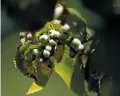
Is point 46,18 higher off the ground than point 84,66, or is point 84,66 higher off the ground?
point 46,18

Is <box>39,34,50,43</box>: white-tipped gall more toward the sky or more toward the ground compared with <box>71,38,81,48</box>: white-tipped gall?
more toward the sky

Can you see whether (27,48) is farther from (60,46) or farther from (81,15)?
(81,15)

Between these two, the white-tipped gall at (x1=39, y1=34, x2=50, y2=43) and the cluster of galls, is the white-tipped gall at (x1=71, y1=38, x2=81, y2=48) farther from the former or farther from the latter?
the white-tipped gall at (x1=39, y1=34, x2=50, y2=43)

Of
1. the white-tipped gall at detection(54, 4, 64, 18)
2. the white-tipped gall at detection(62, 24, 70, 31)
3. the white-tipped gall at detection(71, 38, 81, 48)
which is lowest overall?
the white-tipped gall at detection(71, 38, 81, 48)

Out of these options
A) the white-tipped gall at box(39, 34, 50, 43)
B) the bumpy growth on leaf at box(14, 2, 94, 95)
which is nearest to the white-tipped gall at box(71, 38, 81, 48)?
the bumpy growth on leaf at box(14, 2, 94, 95)

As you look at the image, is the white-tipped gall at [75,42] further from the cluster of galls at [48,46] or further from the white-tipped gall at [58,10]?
the white-tipped gall at [58,10]

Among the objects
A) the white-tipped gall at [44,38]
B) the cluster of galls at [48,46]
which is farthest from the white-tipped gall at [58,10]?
the white-tipped gall at [44,38]

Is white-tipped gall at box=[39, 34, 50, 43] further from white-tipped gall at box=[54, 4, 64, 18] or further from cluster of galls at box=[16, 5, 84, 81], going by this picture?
white-tipped gall at box=[54, 4, 64, 18]

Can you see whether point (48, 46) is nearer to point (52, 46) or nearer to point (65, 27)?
point (52, 46)

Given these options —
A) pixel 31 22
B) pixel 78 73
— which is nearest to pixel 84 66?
pixel 78 73
